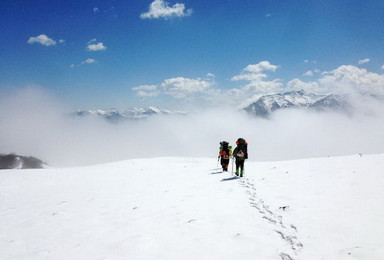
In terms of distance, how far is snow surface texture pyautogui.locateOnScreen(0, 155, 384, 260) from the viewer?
6996mm

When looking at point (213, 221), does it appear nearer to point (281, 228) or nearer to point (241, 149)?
point (281, 228)

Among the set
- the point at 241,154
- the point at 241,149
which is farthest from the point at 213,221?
the point at 241,149

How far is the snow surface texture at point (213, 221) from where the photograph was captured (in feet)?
23.0

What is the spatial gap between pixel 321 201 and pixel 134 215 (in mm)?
7746

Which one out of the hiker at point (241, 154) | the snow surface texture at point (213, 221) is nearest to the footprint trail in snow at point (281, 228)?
the snow surface texture at point (213, 221)

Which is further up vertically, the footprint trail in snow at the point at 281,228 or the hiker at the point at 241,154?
the hiker at the point at 241,154

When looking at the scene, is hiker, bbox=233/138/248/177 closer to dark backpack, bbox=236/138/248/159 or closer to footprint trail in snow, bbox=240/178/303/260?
dark backpack, bbox=236/138/248/159

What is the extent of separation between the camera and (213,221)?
913 cm

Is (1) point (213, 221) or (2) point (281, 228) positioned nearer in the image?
(2) point (281, 228)

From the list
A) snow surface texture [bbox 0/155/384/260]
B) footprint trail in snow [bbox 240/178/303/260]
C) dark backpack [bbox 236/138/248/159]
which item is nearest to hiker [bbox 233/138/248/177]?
dark backpack [bbox 236/138/248/159]

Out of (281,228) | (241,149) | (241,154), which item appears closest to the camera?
(281,228)

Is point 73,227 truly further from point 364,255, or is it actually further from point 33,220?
point 364,255

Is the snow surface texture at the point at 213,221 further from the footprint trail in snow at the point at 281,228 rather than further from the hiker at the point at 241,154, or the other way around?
the hiker at the point at 241,154

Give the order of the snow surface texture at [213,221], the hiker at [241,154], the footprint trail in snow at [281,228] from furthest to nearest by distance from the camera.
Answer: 1. the hiker at [241,154]
2. the snow surface texture at [213,221]
3. the footprint trail in snow at [281,228]
